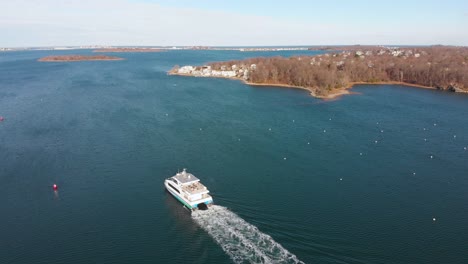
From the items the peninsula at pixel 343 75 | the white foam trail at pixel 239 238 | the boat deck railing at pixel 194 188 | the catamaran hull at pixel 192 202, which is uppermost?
the peninsula at pixel 343 75

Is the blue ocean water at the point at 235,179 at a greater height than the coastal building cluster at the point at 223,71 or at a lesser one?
lesser

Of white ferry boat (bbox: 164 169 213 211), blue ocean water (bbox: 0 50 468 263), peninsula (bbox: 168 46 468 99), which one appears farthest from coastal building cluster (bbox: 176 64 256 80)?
white ferry boat (bbox: 164 169 213 211)

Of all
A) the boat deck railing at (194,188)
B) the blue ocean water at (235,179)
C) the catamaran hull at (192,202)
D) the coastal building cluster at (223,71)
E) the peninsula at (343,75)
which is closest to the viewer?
the blue ocean water at (235,179)

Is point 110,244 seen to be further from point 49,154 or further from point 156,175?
point 49,154

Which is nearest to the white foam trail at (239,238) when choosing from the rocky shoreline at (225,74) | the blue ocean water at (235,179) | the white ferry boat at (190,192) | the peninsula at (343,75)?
the blue ocean water at (235,179)

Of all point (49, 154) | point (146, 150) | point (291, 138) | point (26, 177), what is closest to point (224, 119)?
point (291, 138)

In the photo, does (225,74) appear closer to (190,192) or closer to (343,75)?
(343,75)

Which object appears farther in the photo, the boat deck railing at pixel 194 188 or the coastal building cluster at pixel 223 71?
the coastal building cluster at pixel 223 71

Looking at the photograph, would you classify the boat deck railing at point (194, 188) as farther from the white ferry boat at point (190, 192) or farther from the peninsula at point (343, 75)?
the peninsula at point (343, 75)

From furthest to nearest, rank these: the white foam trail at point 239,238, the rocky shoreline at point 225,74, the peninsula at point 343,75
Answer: the rocky shoreline at point 225,74 → the peninsula at point 343,75 → the white foam trail at point 239,238
